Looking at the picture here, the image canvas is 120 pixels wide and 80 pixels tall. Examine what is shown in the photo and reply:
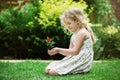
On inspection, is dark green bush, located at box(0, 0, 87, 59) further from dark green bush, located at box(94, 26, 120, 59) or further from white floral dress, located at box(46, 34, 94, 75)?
white floral dress, located at box(46, 34, 94, 75)

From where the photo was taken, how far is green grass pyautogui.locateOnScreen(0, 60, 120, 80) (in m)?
6.70

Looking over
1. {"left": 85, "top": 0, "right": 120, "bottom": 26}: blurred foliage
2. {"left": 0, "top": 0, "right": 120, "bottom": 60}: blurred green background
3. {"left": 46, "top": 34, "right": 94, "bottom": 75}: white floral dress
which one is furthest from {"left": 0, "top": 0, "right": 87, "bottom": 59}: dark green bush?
{"left": 46, "top": 34, "right": 94, "bottom": 75}: white floral dress

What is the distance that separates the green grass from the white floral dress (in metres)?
0.13

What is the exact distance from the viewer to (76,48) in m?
7.01

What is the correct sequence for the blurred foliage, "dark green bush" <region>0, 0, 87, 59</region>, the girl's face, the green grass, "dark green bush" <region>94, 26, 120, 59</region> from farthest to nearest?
the blurred foliage → "dark green bush" <region>94, 26, 120, 59</region> → "dark green bush" <region>0, 0, 87, 59</region> → the girl's face → the green grass

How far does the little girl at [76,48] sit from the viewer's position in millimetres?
7008

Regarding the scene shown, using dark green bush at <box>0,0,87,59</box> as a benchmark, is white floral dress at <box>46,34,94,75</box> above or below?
above

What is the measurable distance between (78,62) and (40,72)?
617mm

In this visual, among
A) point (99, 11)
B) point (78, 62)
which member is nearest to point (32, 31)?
point (99, 11)

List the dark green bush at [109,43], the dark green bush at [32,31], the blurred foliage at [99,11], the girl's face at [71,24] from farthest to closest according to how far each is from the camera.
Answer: the blurred foliage at [99,11] → the dark green bush at [109,43] → the dark green bush at [32,31] → the girl's face at [71,24]

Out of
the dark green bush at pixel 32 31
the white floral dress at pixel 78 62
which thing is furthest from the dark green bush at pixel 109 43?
the white floral dress at pixel 78 62

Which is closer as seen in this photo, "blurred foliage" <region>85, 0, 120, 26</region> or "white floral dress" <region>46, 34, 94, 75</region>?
"white floral dress" <region>46, 34, 94, 75</region>

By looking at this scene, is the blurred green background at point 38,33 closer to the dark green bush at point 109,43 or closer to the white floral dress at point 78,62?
the dark green bush at point 109,43

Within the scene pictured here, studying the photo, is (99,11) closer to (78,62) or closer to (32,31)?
(32,31)
